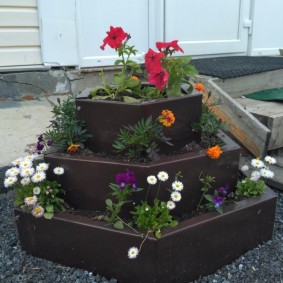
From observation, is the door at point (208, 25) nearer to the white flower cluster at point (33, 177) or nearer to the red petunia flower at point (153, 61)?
the red petunia flower at point (153, 61)

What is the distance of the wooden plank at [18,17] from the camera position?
3225mm

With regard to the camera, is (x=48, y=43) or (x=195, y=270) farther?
(x=48, y=43)

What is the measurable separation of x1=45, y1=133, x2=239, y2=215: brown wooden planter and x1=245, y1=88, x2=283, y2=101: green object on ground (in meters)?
1.36

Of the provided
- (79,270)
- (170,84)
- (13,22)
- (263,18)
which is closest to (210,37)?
(263,18)

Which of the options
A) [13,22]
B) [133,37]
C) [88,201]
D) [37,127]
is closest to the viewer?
[88,201]

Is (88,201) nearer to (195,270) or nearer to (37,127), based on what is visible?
(195,270)

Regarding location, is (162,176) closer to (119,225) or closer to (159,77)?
(119,225)

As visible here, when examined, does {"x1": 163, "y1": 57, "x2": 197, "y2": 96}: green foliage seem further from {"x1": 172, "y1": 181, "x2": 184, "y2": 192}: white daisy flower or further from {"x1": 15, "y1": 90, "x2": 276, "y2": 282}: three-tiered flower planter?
{"x1": 172, "y1": 181, "x2": 184, "y2": 192}: white daisy flower

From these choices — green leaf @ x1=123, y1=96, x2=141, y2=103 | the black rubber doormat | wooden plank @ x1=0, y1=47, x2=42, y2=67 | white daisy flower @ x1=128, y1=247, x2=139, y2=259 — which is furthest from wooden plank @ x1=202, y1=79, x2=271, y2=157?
wooden plank @ x1=0, y1=47, x2=42, y2=67

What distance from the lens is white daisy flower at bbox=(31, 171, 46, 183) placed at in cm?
167

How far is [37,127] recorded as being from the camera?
2.76 metres

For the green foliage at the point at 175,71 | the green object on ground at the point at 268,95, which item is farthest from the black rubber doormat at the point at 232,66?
the green foliage at the point at 175,71

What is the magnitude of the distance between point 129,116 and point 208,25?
286 centimetres

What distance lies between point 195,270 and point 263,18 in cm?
370
